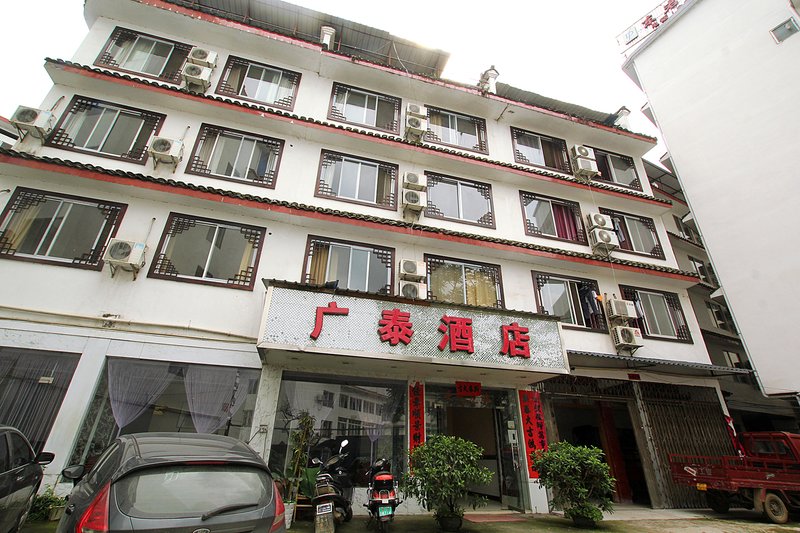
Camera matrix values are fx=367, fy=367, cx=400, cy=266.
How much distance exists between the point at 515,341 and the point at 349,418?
4.34 m

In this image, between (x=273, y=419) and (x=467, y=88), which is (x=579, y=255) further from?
(x=273, y=419)

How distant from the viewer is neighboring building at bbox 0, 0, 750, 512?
7715 millimetres

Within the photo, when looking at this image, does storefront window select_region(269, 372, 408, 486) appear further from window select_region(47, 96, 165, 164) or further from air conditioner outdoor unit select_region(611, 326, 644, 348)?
window select_region(47, 96, 165, 164)

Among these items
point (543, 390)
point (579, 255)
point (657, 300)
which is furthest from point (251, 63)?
point (657, 300)

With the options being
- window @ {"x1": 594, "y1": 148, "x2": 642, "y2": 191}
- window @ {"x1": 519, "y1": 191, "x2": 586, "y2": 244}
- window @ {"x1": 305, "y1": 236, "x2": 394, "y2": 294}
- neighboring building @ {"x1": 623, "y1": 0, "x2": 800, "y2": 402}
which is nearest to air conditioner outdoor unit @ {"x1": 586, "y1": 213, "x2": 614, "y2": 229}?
window @ {"x1": 519, "y1": 191, "x2": 586, "y2": 244}

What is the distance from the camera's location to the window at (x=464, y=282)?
34.4 ft

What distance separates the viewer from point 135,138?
9789 millimetres

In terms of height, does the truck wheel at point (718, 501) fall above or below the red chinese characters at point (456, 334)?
below

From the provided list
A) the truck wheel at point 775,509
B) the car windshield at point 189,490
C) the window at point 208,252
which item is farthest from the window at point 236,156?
the truck wheel at point 775,509

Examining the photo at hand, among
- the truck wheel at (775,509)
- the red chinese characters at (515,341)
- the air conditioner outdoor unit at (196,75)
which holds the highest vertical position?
the air conditioner outdoor unit at (196,75)

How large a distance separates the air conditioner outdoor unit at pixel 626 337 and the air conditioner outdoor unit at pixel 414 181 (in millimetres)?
7219

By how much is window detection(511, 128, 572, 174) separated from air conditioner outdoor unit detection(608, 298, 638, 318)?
5.28m

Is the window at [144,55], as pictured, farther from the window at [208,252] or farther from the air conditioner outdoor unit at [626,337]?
the air conditioner outdoor unit at [626,337]

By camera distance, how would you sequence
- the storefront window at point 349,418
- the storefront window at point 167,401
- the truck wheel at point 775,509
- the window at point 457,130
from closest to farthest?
the storefront window at point 167,401, the storefront window at point 349,418, the truck wheel at point 775,509, the window at point 457,130
